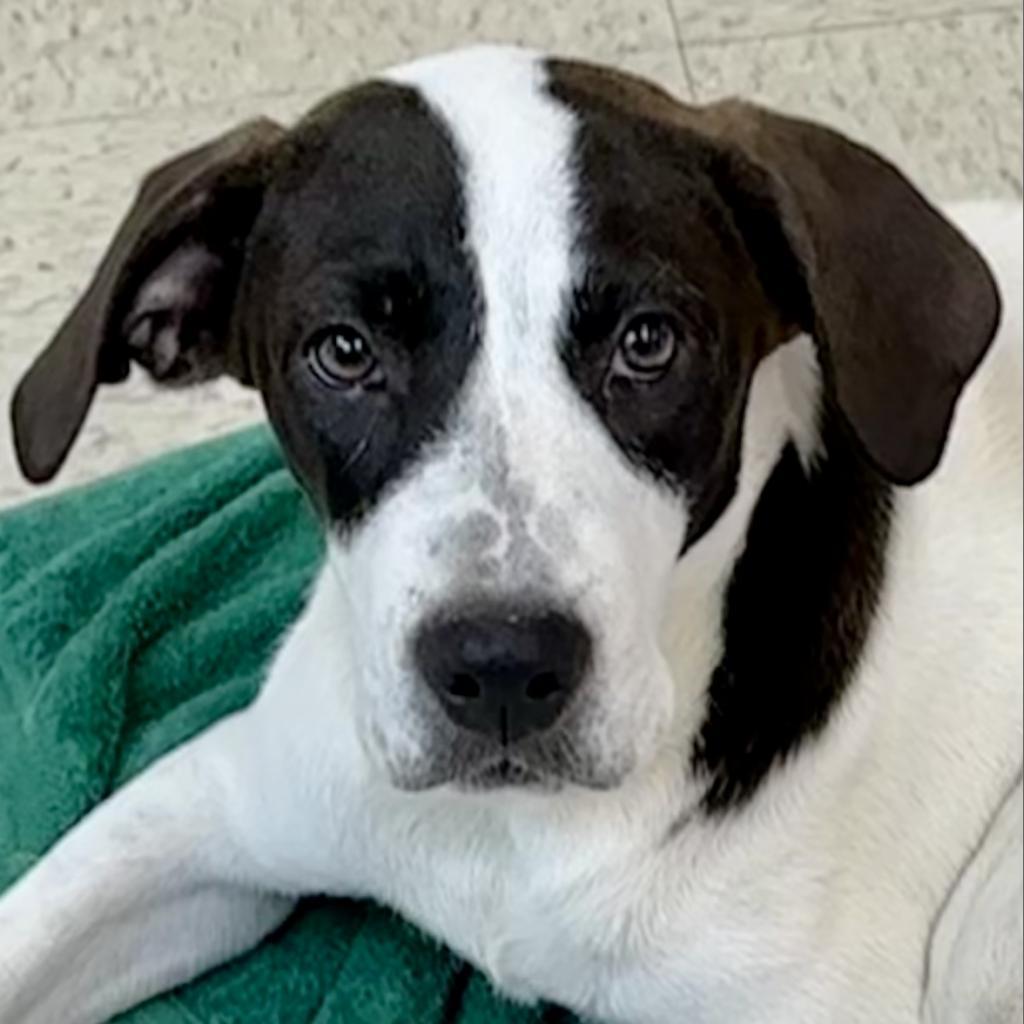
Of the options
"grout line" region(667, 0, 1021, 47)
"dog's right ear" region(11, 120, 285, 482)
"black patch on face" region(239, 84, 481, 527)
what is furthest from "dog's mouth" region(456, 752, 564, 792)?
"grout line" region(667, 0, 1021, 47)

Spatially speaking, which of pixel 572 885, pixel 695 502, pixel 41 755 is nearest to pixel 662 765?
pixel 572 885

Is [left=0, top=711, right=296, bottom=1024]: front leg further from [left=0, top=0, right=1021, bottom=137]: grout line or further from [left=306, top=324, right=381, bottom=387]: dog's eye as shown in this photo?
[left=0, top=0, right=1021, bottom=137]: grout line

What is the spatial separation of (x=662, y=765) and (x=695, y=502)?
219 mm

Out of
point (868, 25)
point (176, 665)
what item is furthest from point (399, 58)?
point (176, 665)

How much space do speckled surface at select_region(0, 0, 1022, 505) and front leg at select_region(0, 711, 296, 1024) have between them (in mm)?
757

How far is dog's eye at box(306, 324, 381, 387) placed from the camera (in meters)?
1.70

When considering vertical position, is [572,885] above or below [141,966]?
above

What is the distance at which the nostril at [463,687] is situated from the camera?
5.43 ft

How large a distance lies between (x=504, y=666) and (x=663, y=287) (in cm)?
22

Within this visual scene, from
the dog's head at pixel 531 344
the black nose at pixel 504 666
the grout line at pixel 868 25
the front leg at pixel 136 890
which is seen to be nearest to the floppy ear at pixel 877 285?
the dog's head at pixel 531 344

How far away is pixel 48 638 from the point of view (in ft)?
7.79

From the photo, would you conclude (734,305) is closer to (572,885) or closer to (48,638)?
(572,885)

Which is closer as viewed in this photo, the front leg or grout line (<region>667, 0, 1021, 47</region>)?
the front leg

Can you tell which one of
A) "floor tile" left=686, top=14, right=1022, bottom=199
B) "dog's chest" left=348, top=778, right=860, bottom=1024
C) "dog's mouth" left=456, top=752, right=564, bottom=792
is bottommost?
"floor tile" left=686, top=14, right=1022, bottom=199
